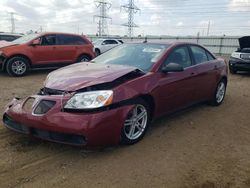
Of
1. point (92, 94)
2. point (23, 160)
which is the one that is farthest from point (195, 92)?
point (23, 160)

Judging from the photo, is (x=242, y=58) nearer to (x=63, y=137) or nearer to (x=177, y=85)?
(x=177, y=85)

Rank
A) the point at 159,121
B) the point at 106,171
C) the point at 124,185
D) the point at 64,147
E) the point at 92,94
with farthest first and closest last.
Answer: the point at 159,121
the point at 64,147
the point at 92,94
the point at 106,171
the point at 124,185

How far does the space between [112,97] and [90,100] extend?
0.29 meters

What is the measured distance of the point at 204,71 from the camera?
6.07 m

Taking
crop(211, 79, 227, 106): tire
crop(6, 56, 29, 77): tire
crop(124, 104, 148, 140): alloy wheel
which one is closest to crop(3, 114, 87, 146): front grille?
crop(124, 104, 148, 140): alloy wheel

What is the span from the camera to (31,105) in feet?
13.1

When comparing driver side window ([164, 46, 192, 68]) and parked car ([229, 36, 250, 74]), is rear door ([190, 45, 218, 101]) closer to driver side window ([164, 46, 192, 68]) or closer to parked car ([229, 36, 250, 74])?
driver side window ([164, 46, 192, 68])

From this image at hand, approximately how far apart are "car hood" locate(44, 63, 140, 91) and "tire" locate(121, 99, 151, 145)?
21.2 inches

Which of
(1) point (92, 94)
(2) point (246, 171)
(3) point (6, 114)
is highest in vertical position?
(1) point (92, 94)

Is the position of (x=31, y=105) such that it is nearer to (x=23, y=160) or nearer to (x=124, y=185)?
(x=23, y=160)

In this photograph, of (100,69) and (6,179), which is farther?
(100,69)

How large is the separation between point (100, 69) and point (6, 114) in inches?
59.2

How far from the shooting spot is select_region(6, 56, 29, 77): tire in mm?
10430

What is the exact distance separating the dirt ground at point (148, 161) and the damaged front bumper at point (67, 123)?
26 centimetres
